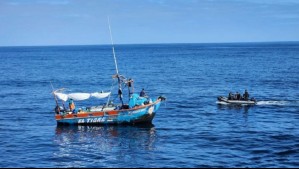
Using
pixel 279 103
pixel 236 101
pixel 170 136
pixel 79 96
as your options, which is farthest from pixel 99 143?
pixel 279 103

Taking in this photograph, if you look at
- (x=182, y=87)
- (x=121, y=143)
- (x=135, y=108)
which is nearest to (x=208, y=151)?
(x=121, y=143)

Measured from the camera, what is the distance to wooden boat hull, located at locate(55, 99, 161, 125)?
166 feet

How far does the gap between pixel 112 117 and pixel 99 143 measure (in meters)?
7.65

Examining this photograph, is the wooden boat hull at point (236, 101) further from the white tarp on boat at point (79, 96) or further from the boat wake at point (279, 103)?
the white tarp on boat at point (79, 96)

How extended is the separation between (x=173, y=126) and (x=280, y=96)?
96.2ft

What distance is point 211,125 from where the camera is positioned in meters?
51.2

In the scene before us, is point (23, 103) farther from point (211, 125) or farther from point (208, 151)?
point (208, 151)

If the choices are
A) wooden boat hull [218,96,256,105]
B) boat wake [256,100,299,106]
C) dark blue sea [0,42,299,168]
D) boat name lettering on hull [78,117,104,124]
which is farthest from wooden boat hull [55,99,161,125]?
boat wake [256,100,299,106]

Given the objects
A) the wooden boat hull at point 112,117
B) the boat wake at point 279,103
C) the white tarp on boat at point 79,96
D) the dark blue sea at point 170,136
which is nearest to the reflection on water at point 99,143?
the dark blue sea at point 170,136

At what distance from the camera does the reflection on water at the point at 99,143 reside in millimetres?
38062

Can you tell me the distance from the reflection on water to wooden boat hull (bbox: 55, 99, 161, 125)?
2.14 feet

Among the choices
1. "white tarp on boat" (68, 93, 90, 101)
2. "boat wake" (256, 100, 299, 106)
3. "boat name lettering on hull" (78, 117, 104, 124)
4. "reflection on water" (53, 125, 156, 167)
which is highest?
"white tarp on boat" (68, 93, 90, 101)

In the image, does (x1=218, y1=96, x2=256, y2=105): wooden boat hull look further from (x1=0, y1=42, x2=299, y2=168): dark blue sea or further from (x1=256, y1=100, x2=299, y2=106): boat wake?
(x1=256, y1=100, x2=299, y2=106): boat wake

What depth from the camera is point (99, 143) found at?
43.3 metres
